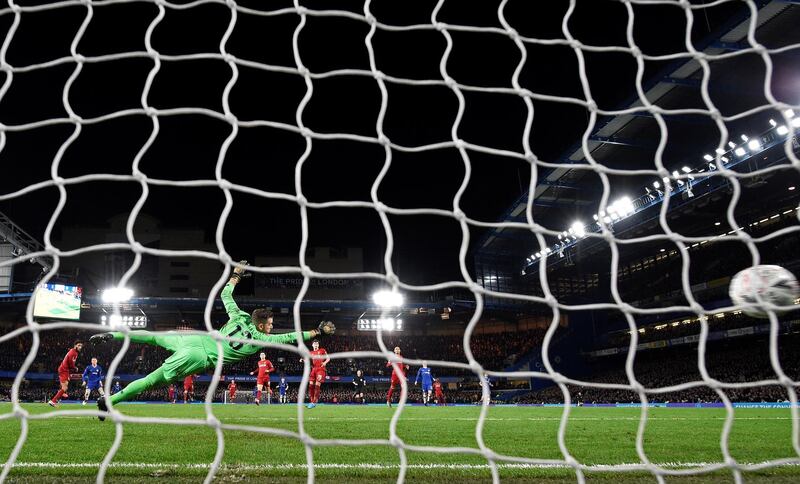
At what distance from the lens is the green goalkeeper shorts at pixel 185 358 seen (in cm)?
626

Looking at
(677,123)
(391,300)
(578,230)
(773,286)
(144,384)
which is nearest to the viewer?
(773,286)

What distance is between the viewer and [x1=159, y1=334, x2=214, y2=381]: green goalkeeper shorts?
20.5ft

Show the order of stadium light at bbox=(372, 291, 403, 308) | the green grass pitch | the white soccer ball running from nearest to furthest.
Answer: the white soccer ball
stadium light at bbox=(372, 291, 403, 308)
the green grass pitch

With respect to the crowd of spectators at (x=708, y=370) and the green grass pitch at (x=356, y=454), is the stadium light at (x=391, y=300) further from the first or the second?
the crowd of spectators at (x=708, y=370)

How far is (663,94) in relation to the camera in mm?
20500

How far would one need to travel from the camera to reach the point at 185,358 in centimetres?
626

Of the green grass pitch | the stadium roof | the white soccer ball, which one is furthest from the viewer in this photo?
the stadium roof

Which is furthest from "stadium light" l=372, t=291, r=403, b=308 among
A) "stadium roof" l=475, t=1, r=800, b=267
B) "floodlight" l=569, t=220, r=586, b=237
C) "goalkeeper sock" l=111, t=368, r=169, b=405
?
"stadium roof" l=475, t=1, r=800, b=267

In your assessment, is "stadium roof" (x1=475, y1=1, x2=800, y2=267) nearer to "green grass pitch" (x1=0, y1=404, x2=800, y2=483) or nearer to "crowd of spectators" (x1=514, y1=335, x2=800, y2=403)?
"crowd of spectators" (x1=514, y1=335, x2=800, y2=403)

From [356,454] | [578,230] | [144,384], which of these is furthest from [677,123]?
[144,384]

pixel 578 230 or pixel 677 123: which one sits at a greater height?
pixel 677 123

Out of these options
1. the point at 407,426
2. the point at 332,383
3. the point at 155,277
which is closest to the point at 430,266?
the point at 332,383

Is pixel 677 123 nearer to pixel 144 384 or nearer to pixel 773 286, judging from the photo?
pixel 773 286

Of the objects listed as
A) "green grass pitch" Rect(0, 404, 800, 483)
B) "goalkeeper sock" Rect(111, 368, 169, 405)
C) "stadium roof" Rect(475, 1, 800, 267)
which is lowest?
"green grass pitch" Rect(0, 404, 800, 483)
